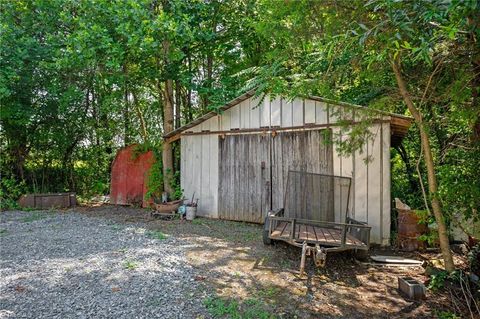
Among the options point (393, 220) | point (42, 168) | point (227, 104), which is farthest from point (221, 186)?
point (42, 168)

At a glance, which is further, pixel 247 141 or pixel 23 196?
pixel 23 196

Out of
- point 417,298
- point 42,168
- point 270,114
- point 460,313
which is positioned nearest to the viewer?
point 460,313

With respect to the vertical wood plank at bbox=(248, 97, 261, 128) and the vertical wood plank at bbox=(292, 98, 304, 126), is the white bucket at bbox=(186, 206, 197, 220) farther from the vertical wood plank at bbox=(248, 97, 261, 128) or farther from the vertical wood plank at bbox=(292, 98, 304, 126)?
the vertical wood plank at bbox=(292, 98, 304, 126)

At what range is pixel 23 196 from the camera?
28.5 feet

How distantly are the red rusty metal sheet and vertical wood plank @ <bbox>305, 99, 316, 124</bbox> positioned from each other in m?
4.56

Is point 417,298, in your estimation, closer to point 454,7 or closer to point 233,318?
point 233,318

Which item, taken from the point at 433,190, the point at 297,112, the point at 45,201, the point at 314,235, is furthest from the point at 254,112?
the point at 45,201

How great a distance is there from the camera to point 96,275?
11.9ft

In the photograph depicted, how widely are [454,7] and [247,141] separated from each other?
528 cm

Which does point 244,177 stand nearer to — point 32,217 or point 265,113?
point 265,113

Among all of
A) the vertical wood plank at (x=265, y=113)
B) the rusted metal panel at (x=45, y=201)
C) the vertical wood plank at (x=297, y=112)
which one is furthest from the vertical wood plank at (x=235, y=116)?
the rusted metal panel at (x=45, y=201)

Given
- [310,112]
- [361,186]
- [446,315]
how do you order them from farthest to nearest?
[310,112] → [361,186] → [446,315]

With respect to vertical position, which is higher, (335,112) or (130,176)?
(335,112)

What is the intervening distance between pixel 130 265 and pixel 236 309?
5.40ft
